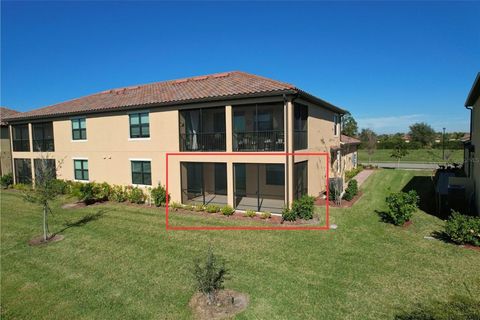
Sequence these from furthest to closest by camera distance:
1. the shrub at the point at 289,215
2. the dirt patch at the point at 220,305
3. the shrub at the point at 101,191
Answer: the shrub at the point at 101,191, the shrub at the point at 289,215, the dirt patch at the point at 220,305

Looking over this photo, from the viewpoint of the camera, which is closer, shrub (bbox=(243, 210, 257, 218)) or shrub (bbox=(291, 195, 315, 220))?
shrub (bbox=(291, 195, 315, 220))

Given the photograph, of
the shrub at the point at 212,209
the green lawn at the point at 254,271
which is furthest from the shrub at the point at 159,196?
the green lawn at the point at 254,271

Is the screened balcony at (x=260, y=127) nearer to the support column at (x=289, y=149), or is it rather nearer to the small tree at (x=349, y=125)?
the support column at (x=289, y=149)

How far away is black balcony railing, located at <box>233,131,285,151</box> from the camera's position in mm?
14227

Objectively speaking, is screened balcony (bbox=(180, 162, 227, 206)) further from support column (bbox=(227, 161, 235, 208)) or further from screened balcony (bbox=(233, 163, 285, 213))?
support column (bbox=(227, 161, 235, 208))

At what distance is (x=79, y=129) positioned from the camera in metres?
20.5

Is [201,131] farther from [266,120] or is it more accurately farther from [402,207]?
[402,207]

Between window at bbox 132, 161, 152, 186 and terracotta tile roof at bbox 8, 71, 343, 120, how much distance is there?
3.61 meters

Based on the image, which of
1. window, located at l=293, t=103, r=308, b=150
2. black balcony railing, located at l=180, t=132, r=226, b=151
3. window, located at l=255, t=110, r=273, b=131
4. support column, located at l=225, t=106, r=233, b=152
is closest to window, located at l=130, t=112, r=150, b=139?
black balcony railing, located at l=180, t=132, r=226, b=151

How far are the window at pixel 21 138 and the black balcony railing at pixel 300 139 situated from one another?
74.8 feet

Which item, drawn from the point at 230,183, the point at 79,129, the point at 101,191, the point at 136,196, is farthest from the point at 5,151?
the point at 230,183

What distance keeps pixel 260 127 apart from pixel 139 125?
24.4 feet

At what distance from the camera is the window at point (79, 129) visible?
797 inches

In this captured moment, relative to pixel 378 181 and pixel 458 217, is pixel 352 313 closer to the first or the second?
pixel 458 217
